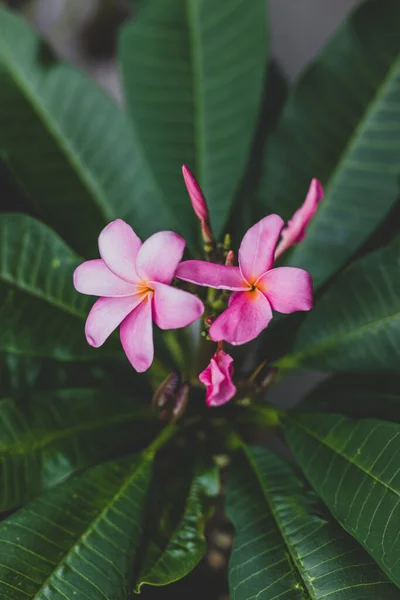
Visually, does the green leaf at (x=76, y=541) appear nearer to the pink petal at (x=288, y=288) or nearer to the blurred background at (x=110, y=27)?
the pink petal at (x=288, y=288)

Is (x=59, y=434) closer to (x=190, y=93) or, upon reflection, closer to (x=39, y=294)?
(x=39, y=294)

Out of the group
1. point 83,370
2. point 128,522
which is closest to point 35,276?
point 83,370

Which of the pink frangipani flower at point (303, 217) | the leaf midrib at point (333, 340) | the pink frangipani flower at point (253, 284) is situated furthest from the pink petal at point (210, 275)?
the leaf midrib at point (333, 340)

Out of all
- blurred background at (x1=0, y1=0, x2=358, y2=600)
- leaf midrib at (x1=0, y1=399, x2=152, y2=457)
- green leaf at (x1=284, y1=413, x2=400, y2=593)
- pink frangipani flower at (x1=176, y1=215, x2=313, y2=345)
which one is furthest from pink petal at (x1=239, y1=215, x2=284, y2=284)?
blurred background at (x1=0, y1=0, x2=358, y2=600)

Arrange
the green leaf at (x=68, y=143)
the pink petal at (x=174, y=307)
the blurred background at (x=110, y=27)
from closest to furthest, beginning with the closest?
the pink petal at (x=174, y=307)
the green leaf at (x=68, y=143)
the blurred background at (x=110, y=27)

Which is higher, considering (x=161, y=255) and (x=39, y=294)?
(x=39, y=294)

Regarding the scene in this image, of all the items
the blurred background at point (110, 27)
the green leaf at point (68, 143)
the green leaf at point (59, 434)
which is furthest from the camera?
the blurred background at point (110, 27)

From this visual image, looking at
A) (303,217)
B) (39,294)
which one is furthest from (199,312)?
(39,294)
